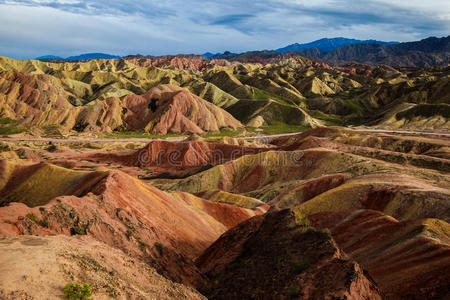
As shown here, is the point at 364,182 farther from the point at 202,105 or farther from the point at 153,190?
the point at 202,105

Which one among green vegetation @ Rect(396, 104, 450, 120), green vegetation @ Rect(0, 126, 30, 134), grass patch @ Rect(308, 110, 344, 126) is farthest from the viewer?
grass patch @ Rect(308, 110, 344, 126)

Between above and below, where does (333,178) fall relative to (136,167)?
above

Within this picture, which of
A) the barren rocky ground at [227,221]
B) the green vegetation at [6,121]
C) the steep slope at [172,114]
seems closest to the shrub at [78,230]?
the barren rocky ground at [227,221]

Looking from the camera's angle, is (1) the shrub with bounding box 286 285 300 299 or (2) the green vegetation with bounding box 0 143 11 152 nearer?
(1) the shrub with bounding box 286 285 300 299

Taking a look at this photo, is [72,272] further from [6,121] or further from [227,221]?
[6,121]

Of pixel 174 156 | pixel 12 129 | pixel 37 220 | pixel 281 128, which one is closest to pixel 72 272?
pixel 37 220

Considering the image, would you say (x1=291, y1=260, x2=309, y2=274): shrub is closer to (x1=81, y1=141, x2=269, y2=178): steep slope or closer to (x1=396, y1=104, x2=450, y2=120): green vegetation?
(x1=81, y1=141, x2=269, y2=178): steep slope

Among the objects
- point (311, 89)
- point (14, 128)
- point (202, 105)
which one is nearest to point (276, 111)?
point (202, 105)

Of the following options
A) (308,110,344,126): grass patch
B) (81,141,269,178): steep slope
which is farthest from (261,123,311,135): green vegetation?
(81,141,269,178): steep slope
